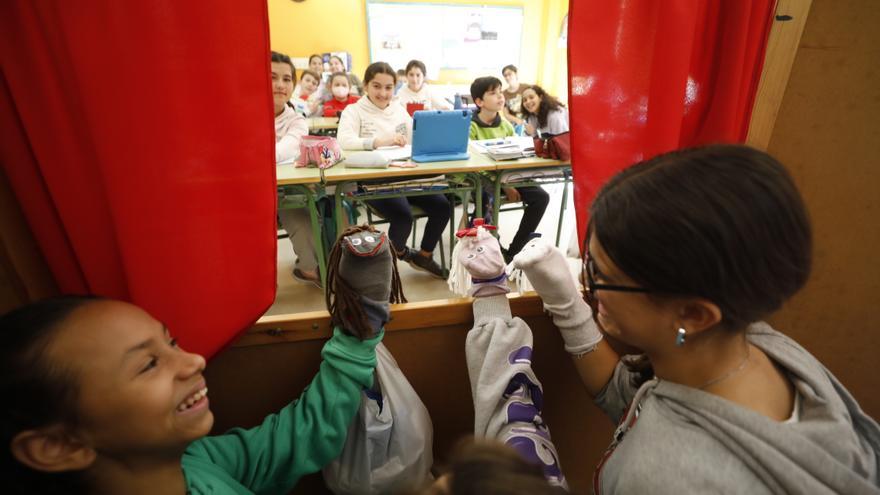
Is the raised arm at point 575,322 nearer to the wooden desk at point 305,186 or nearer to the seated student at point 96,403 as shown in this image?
the seated student at point 96,403

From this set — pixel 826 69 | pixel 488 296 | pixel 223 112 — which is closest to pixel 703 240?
pixel 488 296

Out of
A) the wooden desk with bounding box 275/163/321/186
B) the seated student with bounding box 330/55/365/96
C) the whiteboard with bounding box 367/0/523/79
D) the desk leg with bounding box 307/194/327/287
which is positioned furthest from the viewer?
the whiteboard with bounding box 367/0/523/79

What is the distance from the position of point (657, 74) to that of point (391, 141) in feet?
6.73

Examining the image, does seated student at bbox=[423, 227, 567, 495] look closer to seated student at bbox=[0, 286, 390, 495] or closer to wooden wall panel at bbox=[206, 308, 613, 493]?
wooden wall panel at bbox=[206, 308, 613, 493]

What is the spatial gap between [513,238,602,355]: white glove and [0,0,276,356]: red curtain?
1.76ft

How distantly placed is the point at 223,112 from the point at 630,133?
828mm

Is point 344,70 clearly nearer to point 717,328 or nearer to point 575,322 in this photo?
point 575,322

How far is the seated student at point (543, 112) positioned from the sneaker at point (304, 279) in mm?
2047

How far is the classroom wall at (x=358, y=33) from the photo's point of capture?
18.2ft

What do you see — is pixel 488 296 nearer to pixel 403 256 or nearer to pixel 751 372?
pixel 751 372

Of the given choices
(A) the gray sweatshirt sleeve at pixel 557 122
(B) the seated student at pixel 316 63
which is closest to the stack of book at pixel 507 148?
(A) the gray sweatshirt sleeve at pixel 557 122

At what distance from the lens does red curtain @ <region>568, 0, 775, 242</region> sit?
83 centimetres

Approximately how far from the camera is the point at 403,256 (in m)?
2.64

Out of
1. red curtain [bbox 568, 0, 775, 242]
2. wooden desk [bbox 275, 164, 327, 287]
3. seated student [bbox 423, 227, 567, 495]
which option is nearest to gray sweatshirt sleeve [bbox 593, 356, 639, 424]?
seated student [bbox 423, 227, 567, 495]
